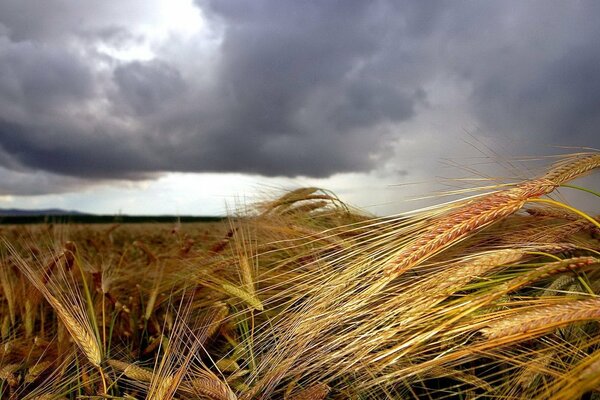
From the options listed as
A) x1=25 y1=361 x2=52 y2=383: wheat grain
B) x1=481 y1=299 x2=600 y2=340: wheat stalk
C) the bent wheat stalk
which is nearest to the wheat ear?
the bent wheat stalk

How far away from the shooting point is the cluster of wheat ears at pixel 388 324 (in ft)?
4.50

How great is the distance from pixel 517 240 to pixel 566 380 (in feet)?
2.68

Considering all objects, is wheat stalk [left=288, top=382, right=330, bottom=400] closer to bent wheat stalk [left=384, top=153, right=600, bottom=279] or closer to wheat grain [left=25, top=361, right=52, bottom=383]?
bent wheat stalk [left=384, top=153, right=600, bottom=279]

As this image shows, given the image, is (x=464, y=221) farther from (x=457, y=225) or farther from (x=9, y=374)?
(x=9, y=374)

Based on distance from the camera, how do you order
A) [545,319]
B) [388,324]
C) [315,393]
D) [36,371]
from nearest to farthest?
[545,319] → [315,393] → [388,324] → [36,371]

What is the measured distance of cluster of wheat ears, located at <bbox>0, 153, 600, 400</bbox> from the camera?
4.50 feet

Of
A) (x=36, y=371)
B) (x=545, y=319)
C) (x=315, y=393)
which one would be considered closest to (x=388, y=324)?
(x=315, y=393)

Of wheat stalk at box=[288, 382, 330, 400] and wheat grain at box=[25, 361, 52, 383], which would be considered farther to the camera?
wheat grain at box=[25, 361, 52, 383]

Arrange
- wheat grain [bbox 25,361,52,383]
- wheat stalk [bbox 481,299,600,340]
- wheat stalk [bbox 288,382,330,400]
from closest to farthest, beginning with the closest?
wheat stalk [bbox 481,299,600,340], wheat stalk [bbox 288,382,330,400], wheat grain [bbox 25,361,52,383]

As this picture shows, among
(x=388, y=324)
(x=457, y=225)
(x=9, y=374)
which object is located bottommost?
(x=9, y=374)

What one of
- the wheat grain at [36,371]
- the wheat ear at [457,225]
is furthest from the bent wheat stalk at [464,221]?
the wheat grain at [36,371]

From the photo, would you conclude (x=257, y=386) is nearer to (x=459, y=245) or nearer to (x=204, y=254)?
(x=459, y=245)

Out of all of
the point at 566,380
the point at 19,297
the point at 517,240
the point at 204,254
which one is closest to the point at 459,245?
the point at 517,240

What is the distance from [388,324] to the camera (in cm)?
156
